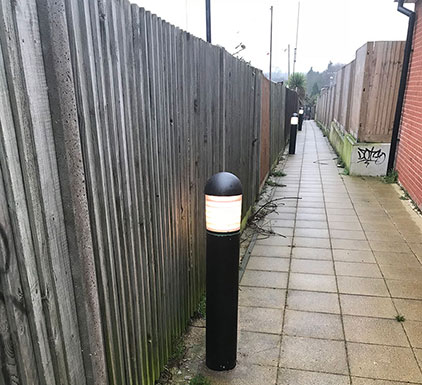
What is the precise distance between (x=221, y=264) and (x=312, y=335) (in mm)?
1210

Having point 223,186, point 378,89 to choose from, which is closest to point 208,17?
point 223,186

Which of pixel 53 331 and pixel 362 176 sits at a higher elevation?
pixel 53 331

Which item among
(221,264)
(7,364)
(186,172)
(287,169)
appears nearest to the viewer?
(7,364)

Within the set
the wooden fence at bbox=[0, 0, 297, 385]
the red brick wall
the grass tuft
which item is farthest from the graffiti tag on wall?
the grass tuft

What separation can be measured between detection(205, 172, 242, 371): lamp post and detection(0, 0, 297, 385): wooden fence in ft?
1.02

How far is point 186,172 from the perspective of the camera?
2.81 m

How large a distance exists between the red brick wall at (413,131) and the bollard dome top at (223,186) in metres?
5.20

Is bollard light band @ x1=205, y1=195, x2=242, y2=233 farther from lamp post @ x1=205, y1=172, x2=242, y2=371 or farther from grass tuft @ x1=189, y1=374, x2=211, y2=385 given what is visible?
grass tuft @ x1=189, y1=374, x2=211, y2=385

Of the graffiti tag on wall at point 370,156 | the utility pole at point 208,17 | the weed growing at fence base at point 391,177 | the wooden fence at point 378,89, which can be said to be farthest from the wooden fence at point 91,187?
the wooden fence at point 378,89

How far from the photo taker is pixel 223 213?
7.61 feet

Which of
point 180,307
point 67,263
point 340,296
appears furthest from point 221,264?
point 340,296

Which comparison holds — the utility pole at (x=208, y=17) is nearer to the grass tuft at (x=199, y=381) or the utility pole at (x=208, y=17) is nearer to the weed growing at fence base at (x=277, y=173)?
the grass tuft at (x=199, y=381)

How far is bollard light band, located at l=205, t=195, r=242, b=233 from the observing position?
2.30 m

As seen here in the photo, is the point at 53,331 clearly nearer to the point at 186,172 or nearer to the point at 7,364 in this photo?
the point at 7,364
